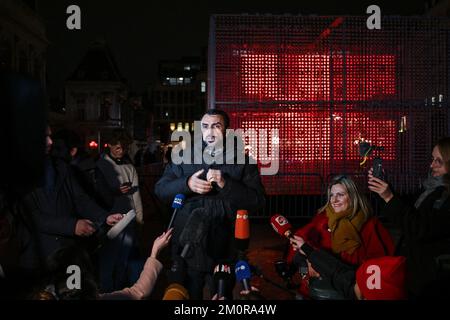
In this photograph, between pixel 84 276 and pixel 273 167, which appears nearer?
pixel 84 276

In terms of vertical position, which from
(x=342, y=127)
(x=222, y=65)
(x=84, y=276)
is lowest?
(x=84, y=276)

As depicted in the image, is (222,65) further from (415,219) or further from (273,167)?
(415,219)

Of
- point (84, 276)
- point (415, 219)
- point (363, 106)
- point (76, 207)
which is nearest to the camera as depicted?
point (84, 276)

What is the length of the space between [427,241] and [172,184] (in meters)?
2.05

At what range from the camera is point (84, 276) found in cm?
261

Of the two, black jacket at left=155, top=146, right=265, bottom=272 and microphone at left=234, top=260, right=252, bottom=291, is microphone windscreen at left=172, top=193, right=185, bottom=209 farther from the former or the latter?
microphone at left=234, top=260, right=252, bottom=291

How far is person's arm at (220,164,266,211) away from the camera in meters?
3.64

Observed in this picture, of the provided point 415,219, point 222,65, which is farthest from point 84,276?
point 222,65

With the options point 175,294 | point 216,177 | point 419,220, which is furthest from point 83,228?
point 419,220

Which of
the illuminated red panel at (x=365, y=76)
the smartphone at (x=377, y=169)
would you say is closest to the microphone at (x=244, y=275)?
the smartphone at (x=377, y=169)

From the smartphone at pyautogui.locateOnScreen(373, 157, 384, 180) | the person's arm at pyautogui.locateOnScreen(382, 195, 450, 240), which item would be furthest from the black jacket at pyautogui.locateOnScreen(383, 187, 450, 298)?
the smartphone at pyautogui.locateOnScreen(373, 157, 384, 180)

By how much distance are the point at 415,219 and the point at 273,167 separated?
7.20 m

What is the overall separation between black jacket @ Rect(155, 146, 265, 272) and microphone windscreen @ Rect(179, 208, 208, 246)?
7 centimetres
